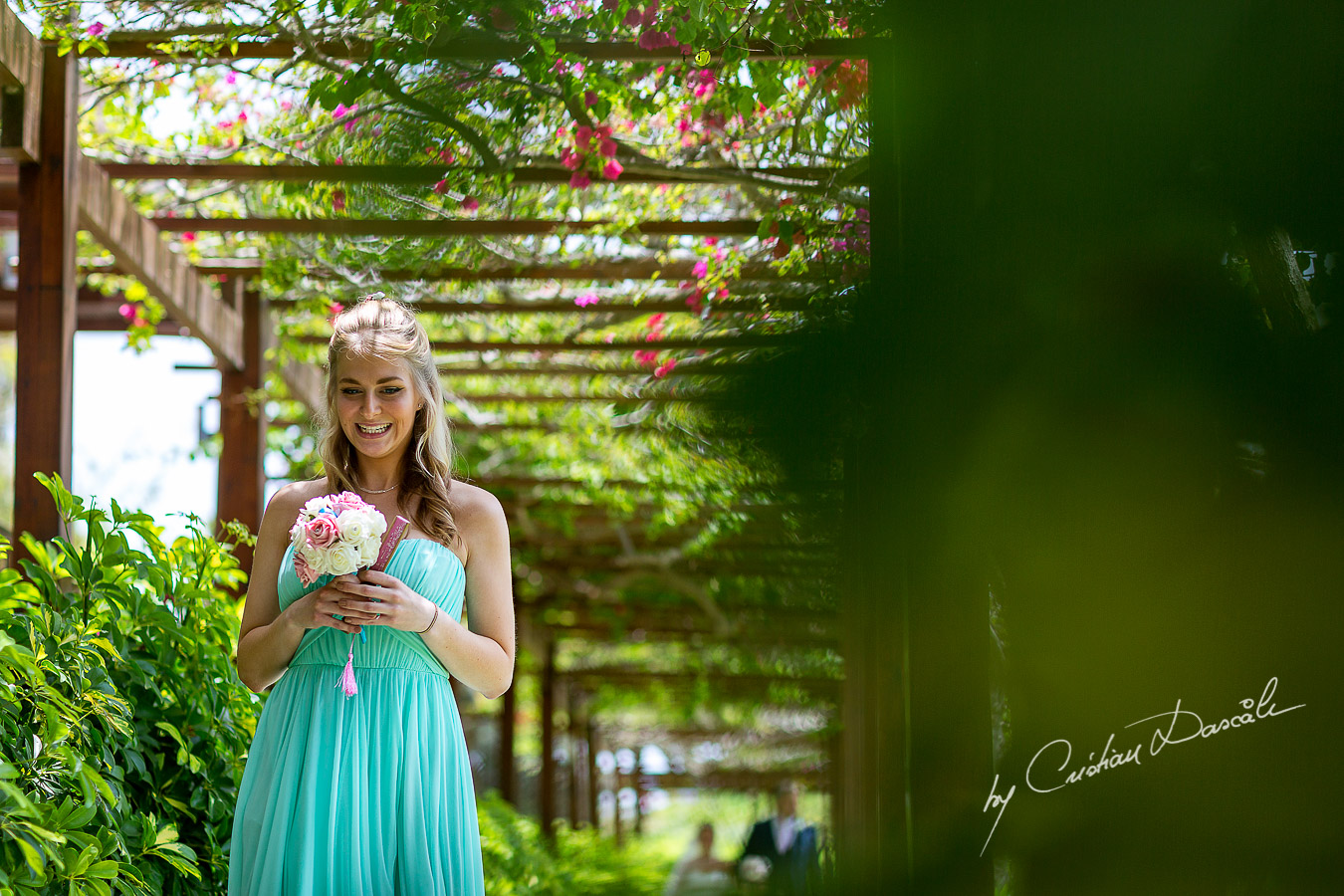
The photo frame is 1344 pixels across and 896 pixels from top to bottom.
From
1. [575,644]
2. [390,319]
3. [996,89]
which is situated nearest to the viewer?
[996,89]

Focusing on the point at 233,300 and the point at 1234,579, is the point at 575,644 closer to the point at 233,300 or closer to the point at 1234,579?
the point at 233,300

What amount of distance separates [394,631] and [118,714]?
1.76 feet

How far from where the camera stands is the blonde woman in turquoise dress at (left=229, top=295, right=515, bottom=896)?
1601 millimetres

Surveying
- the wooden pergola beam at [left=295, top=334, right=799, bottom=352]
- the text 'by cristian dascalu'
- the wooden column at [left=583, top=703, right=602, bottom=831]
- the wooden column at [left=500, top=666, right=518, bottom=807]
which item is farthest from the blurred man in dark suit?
the wooden column at [left=583, top=703, right=602, bottom=831]

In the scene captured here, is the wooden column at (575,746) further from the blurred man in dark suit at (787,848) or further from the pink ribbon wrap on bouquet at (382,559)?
the blurred man in dark suit at (787,848)

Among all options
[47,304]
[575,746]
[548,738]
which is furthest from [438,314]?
[575,746]

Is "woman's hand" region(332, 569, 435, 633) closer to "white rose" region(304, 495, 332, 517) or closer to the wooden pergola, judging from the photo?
"white rose" region(304, 495, 332, 517)

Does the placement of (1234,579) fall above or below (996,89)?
below

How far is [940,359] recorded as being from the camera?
0.71 metres

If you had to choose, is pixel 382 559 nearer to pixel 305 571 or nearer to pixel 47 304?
pixel 305 571

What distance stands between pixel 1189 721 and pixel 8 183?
3.63 metres

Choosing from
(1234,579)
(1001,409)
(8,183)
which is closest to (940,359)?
(1001,409)

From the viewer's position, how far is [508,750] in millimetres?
8633

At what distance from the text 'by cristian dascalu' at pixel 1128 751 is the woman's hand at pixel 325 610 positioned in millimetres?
935
